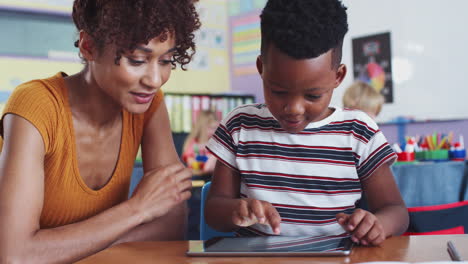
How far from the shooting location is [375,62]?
470 cm

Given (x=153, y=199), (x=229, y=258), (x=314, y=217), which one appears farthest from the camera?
(x=314, y=217)

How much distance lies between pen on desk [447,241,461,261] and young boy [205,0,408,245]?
170 mm

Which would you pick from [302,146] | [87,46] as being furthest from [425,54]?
[87,46]

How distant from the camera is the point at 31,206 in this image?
1049 mm

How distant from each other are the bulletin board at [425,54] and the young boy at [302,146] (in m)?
2.81

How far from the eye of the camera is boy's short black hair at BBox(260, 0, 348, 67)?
1035 mm

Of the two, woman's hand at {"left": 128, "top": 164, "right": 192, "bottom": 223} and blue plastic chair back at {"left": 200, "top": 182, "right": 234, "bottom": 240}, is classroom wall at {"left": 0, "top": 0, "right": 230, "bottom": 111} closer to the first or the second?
blue plastic chair back at {"left": 200, "top": 182, "right": 234, "bottom": 240}

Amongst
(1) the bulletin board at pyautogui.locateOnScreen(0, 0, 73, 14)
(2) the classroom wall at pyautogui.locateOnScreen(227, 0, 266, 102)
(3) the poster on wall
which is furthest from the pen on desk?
(2) the classroom wall at pyautogui.locateOnScreen(227, 0, 266, 102)

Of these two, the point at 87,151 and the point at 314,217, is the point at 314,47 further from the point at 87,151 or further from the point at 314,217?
the point at 87,151

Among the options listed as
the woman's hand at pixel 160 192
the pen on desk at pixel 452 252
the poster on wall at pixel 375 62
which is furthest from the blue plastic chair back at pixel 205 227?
the poster on wall at pixel 375 62

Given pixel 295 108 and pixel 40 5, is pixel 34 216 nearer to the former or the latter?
pixel 295 108

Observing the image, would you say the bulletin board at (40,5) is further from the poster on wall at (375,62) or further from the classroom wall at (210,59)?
the poster on wall at (375,62)

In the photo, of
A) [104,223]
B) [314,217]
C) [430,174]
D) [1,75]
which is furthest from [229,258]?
[1,75]

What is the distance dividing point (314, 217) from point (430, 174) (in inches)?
40.7
